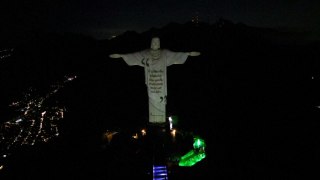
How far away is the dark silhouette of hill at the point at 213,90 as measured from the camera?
1002cm

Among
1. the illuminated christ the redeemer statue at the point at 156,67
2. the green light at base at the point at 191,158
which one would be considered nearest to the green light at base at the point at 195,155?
the green light at base at the point at 191,158

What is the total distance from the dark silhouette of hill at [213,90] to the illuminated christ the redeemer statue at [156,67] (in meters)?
2.03

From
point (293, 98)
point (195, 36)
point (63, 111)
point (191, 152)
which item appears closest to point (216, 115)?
point (293, 98)

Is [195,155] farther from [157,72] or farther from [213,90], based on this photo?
[213,90]

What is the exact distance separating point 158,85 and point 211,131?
4519 millimetres

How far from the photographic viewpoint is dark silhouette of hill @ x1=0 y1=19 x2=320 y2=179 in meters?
10.0

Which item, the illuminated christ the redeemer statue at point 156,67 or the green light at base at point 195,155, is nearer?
the green light at base at point 195,155

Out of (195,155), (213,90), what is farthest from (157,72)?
(213,90)

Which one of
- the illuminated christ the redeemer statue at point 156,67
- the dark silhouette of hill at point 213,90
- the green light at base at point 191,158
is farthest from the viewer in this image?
the dark silhouette of hill at point 213,90

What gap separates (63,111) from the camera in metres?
15.3

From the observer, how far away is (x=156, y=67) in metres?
8.92

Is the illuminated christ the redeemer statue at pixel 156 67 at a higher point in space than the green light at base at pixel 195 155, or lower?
higher

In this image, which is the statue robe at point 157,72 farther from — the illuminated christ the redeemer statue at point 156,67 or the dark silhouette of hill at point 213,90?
the dark silhouette of hill at point 213,90

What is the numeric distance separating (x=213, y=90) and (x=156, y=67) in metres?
10.1
